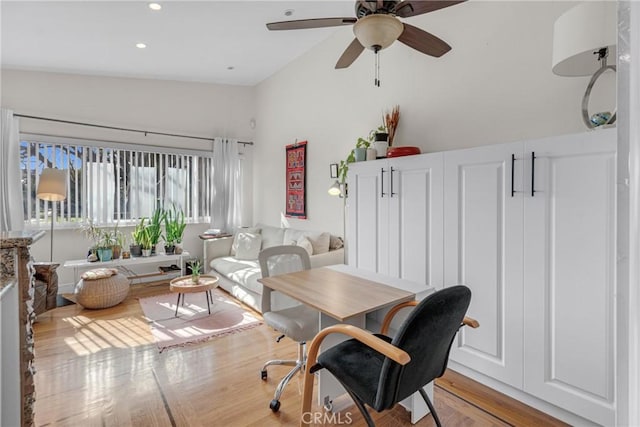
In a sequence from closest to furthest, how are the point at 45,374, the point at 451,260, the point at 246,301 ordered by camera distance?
1. the point at 451,260
2. the point at 45,374
3. the point at 246,301

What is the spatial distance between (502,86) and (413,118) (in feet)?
2.50

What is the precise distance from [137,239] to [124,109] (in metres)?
1.90

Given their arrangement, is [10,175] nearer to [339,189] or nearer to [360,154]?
[339,189]

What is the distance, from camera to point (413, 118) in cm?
283

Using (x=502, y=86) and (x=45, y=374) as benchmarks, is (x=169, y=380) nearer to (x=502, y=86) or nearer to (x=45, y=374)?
(x=45, y=374)

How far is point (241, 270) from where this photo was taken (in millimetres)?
3748

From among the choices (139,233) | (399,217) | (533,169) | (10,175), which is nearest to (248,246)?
(139,233)

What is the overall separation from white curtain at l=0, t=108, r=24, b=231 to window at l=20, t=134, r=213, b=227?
17 centimetres

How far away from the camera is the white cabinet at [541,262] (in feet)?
4.86

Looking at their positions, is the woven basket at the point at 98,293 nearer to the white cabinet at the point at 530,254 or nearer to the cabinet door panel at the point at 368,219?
the cabinet door panel at the point at 368,219

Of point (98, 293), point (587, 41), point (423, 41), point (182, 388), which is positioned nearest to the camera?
point (587, 41)

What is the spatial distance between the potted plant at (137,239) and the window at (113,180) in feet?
1.26

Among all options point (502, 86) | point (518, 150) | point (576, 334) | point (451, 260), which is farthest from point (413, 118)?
point (576, 334)

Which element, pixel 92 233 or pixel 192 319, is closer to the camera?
pixel 192 319
